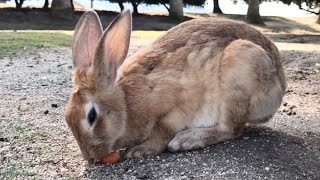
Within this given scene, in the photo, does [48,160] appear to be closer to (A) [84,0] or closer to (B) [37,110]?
(B) [37,110]

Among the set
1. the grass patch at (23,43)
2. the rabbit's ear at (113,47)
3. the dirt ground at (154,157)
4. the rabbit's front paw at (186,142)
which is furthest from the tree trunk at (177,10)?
the rabbit's ear at (113,47)

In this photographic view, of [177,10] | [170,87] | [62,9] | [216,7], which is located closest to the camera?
[170,87]

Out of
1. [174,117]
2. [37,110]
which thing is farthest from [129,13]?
[37,110]

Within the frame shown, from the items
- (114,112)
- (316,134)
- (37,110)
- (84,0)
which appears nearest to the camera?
(114,112)

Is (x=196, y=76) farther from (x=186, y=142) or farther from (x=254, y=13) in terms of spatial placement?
(x=254, y=13)

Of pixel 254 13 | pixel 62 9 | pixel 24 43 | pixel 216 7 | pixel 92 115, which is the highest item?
pixel 92 115

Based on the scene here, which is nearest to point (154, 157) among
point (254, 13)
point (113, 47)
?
point (113, 47)
